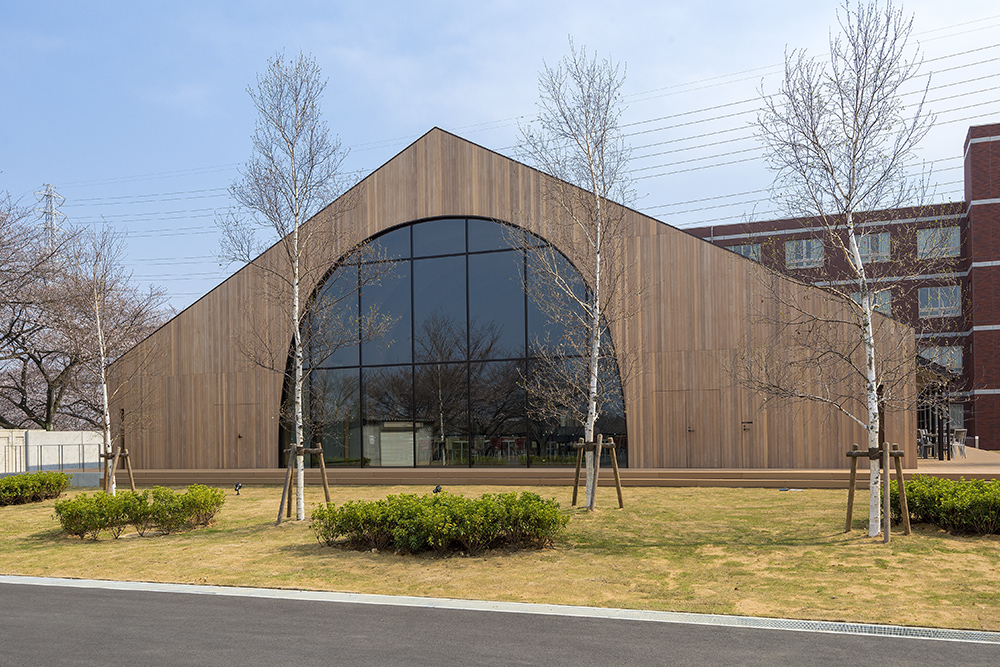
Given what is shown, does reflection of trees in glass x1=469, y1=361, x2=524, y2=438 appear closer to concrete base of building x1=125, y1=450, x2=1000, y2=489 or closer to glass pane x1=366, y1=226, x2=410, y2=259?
concrete base of building x1=125, y1=450, x2=1000, y2=489

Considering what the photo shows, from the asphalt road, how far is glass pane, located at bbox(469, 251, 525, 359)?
46.3ft

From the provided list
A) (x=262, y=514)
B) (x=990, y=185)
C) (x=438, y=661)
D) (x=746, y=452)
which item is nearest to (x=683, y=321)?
(x=746, y=452)

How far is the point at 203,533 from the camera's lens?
42.2 ft

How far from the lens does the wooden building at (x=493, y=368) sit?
62.0ft

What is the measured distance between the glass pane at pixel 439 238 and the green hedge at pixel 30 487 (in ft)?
36.5

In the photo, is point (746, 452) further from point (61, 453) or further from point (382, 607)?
point (61, 453)

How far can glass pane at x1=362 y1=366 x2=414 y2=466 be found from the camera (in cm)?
2239

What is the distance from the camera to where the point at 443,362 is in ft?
72.8

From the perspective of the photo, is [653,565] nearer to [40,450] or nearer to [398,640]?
[398,640]

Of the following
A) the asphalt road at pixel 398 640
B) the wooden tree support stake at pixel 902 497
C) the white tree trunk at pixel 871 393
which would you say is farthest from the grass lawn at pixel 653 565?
the asphalt road at pixel 398 640

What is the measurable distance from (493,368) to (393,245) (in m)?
4.87

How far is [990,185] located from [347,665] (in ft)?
144

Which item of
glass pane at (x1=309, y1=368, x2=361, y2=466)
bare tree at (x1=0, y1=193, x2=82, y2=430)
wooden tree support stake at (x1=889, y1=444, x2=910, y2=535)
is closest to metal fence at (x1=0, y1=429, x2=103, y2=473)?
bare tree at (x1=0, y1=193, x2=82, y2=430)

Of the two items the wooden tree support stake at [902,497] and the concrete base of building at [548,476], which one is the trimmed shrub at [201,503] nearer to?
the concrete base of building at [548,476]
